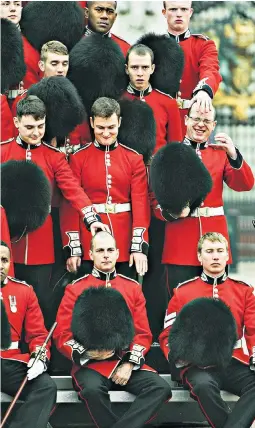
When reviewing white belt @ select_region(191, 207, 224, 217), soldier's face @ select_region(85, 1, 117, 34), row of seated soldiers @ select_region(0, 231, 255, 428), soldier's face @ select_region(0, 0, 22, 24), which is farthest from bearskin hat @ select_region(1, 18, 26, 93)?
white belt @ select_region(191, 207, 224, 217)

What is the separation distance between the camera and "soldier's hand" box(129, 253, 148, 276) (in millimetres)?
5535

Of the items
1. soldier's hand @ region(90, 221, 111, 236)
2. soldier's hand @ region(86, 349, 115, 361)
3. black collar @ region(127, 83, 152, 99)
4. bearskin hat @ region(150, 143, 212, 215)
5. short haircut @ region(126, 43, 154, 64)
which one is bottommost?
soldier's hand @ region(86, 349, 115, 361)

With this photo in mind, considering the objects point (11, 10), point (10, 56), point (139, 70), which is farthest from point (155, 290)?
point (11, 10)

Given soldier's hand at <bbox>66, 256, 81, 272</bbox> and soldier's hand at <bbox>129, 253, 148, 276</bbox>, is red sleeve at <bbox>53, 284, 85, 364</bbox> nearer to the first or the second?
soldier's hand at <bbox>66, 256, 81, 272</bbox>

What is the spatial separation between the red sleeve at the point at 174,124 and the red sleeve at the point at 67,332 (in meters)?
0.92

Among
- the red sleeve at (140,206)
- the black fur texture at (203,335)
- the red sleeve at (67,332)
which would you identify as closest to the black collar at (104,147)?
the red sleeve at (140,206)

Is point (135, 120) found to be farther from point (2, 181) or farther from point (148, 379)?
point (148, 379)

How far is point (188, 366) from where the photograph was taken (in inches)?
208

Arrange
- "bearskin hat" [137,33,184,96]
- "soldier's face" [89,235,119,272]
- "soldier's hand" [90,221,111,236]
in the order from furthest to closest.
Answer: "bearskin hat" [137,33,184,96], "soldier's hand" [90,221,111,236], "soldier's face" [89,235,119,272]

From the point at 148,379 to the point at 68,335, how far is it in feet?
1.20

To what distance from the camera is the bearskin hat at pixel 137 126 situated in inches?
227

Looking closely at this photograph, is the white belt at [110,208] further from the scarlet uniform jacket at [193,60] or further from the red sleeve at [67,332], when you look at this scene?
the scarlet uniform jacket at [193,60]

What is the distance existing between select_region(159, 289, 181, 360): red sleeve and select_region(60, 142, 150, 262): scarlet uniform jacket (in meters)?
0.28

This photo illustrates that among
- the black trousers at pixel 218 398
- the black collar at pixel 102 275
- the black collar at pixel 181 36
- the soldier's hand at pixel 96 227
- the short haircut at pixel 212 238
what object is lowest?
the black trousers at pixel 218 398
